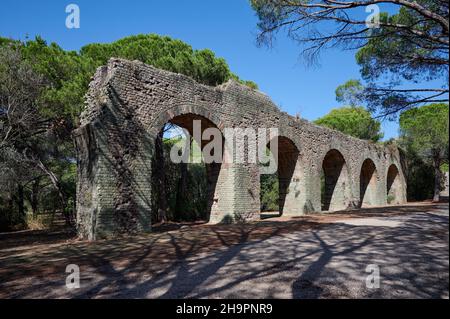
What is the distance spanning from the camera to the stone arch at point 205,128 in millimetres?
9626

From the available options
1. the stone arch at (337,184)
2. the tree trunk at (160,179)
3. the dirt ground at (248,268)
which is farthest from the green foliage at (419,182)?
the dirt ground at (248,268)

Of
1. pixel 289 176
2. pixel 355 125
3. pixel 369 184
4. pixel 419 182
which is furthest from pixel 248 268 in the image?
pixel 355 125

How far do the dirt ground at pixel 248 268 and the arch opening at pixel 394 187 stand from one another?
64.9 feet

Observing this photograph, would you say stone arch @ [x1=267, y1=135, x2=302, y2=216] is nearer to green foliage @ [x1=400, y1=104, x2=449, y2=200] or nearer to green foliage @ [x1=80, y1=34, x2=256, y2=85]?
green foliage @ [x1=80, y1=34, x2=256, y2=85]

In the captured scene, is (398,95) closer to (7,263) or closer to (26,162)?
(7,263)

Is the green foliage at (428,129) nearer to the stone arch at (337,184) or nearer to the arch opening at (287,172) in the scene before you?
the stone arch at (337,184)

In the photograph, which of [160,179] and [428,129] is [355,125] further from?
[160,179]

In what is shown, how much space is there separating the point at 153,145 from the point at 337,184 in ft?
40.6

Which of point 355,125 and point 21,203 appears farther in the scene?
point 355,125

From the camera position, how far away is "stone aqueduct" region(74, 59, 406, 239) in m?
8.16

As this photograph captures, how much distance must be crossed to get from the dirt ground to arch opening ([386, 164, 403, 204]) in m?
→ 19.8

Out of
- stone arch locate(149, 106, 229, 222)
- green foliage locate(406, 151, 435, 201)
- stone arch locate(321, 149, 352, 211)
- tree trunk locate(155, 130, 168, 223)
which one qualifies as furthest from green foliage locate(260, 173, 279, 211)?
green foliage locate(406, 151, 435, 201)

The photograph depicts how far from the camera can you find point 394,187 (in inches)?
1005

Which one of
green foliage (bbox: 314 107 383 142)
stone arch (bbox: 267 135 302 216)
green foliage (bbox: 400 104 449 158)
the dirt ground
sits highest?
green foliage (bbox: 314 107 383 142)
